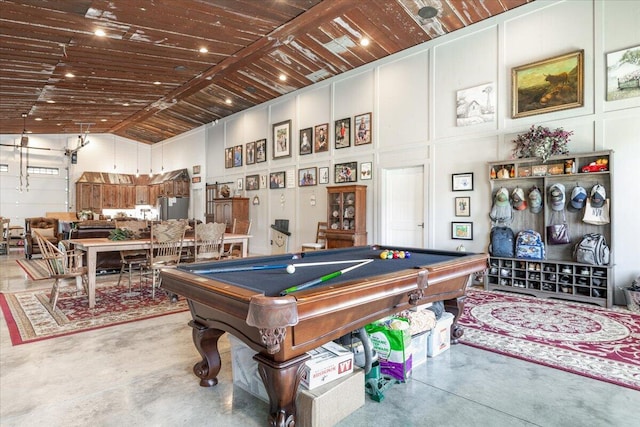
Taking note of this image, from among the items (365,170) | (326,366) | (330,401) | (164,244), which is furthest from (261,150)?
(330,401)

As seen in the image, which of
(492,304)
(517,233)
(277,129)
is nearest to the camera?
(492,304)

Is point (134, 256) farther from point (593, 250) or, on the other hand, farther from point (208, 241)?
point (593, 250)

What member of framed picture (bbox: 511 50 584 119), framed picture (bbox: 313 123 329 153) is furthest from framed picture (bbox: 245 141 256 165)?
framed picture (bbox: 511 50 584 119)

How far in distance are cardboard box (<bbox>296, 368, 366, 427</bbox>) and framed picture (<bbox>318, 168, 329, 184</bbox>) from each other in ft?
20.7

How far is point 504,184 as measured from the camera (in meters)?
5.46

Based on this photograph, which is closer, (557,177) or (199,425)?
(199,425)

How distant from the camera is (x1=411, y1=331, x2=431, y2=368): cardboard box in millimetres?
2599

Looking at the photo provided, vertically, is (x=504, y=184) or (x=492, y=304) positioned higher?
(x=504, y=184)

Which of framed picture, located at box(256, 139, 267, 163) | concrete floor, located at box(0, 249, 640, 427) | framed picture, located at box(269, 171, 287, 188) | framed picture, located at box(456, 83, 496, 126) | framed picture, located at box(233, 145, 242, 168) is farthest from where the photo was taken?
framed picture, located at box(233, 145, 242, 168)

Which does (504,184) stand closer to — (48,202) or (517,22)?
(517,22)

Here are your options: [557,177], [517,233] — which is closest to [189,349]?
[517,233]

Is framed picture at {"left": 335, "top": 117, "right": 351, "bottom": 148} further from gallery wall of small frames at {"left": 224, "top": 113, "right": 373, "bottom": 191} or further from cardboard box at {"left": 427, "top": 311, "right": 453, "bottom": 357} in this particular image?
cardboard box at {"left": 427, "top": 311, "right": 453, "bottom": 357}

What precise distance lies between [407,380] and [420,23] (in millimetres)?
5531

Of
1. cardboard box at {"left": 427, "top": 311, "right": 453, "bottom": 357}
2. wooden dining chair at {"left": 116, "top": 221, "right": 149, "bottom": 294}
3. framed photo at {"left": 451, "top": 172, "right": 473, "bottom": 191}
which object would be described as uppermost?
framed photo at {"left": 451, "top": 172, "right": 473, "bottom": 191}
